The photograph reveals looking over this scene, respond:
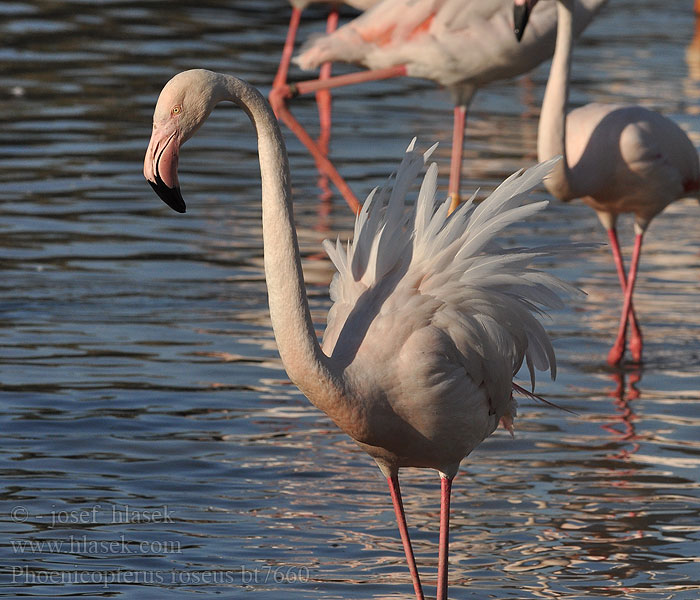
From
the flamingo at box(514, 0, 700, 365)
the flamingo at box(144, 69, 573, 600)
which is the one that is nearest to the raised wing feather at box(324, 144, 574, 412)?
the flamingo at box(144, 69, 573, 600)

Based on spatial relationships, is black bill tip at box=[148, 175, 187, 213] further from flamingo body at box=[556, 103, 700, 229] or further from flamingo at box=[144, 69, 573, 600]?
flamingo body at box=[556, 103, 700, 229]

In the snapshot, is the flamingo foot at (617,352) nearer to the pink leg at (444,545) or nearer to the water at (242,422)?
the water at (242,422)

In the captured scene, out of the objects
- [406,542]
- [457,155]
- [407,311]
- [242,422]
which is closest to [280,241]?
[407,311]

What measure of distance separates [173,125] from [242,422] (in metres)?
2.79

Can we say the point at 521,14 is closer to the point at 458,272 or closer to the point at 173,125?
the point at 458,272

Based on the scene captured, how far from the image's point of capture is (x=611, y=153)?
7.88 metres

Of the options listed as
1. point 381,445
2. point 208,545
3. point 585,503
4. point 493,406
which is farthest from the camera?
point 585,503

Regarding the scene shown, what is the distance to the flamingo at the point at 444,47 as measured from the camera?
31.4ft

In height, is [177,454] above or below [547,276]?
below

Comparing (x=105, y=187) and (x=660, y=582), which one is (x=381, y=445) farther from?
(x=105, y=187)

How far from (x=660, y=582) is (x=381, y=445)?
4.13 feet

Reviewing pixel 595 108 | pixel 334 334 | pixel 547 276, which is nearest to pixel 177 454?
pixel 334 334

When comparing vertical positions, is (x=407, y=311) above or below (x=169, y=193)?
below

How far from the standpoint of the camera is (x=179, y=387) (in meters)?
7.08
